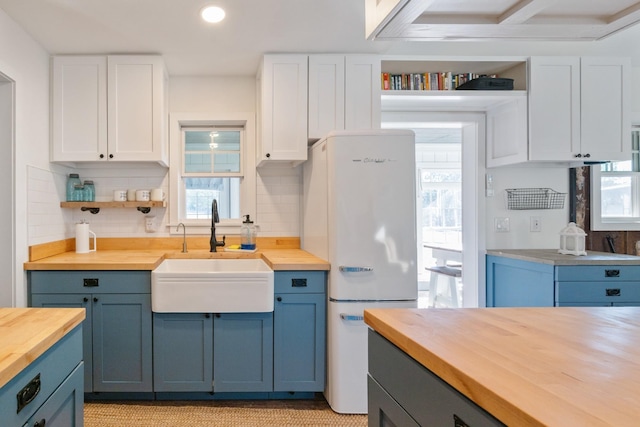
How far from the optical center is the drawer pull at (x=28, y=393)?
103 centimetres

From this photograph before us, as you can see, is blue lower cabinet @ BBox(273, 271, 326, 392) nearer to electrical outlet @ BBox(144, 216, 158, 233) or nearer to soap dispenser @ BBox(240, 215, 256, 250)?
soap dispenser @ BBox(240, 215, 256, 250)

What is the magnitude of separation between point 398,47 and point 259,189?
153 cm

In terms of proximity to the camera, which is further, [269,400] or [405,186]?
[269,400]

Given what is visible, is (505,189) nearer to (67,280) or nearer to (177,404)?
(177,404)

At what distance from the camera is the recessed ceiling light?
2.30 meters

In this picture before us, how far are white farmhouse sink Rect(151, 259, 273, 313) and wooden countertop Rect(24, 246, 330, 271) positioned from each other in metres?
0.13

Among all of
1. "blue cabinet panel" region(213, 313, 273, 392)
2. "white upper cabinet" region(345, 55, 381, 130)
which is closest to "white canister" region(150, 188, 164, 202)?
"blue cabinet panel" region(213, 313, 273, 392)

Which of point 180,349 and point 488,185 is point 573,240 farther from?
point 180,349

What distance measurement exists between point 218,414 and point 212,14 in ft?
7.85

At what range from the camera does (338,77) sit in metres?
2.91

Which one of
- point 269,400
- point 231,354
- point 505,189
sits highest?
point 505,189

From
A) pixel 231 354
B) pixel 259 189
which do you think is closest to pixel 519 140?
pixel 259 189

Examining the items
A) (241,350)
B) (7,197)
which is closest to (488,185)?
(241,350)

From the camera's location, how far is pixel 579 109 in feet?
9.82
